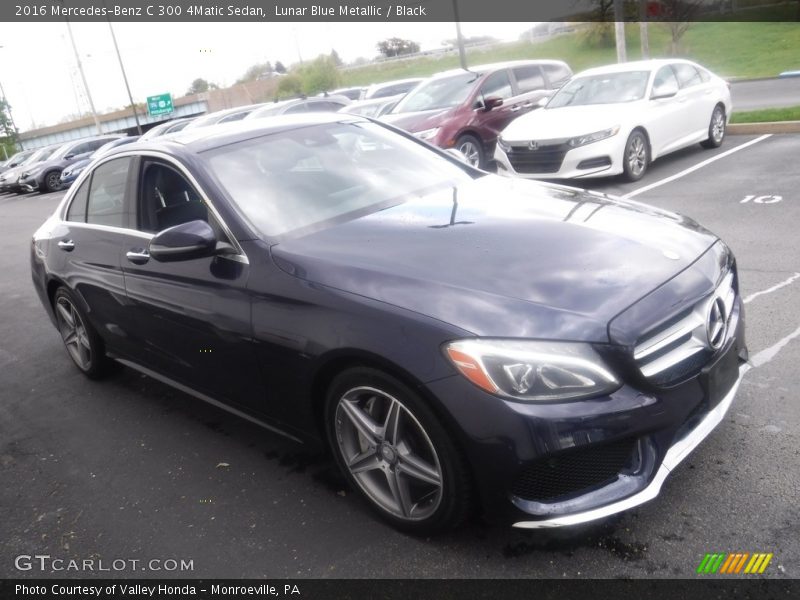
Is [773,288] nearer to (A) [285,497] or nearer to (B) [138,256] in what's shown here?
(A) [285,497]

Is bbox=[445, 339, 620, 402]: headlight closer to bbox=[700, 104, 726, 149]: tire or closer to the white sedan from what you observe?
the white sedan

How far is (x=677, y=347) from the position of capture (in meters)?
2.60

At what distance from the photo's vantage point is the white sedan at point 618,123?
9.23 metres

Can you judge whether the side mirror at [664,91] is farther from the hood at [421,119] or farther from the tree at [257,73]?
the tree at [257,73]

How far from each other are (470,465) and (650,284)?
93cm

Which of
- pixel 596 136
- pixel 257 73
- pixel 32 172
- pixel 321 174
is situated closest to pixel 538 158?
pixel 596 136

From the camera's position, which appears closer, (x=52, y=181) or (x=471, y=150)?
(x=471, y=150)

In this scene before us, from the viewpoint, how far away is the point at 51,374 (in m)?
5.41

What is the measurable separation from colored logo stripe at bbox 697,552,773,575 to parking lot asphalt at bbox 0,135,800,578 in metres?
0.02

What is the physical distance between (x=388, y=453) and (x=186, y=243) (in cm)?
129

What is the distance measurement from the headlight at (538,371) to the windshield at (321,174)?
1238mm

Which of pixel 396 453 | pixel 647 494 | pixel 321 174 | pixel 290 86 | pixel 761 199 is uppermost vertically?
pixel 321 174
